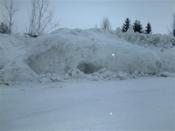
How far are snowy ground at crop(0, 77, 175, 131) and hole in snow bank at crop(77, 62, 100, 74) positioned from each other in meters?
1.14

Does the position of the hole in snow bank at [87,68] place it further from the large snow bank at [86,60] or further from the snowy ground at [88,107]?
the snowy ground at [88,107]

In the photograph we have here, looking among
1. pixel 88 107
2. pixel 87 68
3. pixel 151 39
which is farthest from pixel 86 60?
pixel 151 39

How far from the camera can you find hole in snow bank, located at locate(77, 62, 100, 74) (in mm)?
5482

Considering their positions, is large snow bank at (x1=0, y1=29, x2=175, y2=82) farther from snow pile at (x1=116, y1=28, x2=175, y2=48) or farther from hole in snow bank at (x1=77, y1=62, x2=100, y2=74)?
snow pile at (x1=116, y1=28, x2=175, y2=48)

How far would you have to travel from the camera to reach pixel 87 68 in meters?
5.52

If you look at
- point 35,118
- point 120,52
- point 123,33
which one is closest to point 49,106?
point 35,118

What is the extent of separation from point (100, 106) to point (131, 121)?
551 millimetres

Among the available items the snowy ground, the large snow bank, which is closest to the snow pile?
the large snow bank

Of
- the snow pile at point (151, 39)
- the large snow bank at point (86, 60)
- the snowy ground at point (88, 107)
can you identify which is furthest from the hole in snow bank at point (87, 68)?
the snow pile at point (151, 39)

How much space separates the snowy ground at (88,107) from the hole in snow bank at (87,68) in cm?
114

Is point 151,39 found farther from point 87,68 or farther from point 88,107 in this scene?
point 88,107

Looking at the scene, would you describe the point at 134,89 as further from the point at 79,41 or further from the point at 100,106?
the point at 79,41

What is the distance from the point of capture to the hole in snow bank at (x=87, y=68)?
5482mm

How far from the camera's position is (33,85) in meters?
4.53
